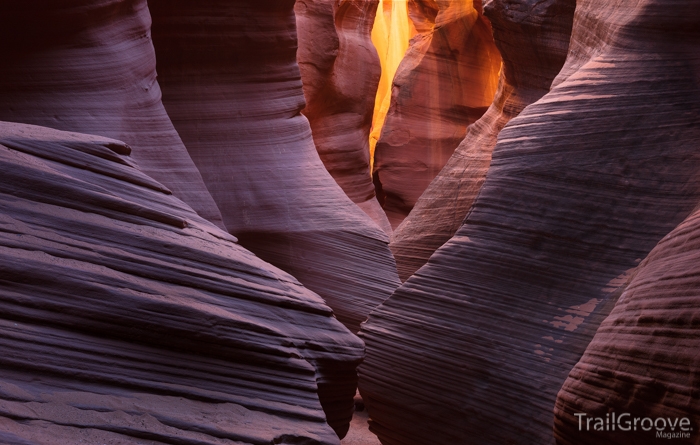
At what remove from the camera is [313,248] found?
279 inches

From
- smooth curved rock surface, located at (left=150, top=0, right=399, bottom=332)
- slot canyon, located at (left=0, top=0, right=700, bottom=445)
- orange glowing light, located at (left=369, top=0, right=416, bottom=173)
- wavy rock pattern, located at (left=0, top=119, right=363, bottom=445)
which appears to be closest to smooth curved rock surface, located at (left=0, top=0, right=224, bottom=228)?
slot canyon, located at (left=0, top=0, right=700, bottom=445)

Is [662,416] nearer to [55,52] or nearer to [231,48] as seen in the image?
[55,52]

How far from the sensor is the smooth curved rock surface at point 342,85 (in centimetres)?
1053

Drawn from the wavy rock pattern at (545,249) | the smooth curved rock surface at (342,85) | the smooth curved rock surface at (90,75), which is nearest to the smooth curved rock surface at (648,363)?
the wavy rock pattern at (545,249)

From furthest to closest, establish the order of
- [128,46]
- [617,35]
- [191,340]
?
[128,46] < [617,35] < [191,340]

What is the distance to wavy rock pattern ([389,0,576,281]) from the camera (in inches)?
310

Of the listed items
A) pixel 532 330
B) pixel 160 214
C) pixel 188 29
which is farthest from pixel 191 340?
pixel 188 29

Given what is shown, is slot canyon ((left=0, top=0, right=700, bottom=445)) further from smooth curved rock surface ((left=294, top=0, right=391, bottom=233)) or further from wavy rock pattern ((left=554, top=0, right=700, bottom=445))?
smooth curved rock surface ((left=294, top=0, right=391, bottom=233))

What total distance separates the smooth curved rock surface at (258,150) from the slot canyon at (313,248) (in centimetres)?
2

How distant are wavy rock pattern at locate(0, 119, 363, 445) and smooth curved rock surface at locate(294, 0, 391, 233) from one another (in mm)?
6943

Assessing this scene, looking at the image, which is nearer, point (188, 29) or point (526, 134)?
point (526, 134)

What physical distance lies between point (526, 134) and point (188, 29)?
3325 millimetres

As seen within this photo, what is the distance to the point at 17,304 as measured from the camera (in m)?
2.94

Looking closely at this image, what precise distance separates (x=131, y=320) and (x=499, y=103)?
6.72 metres
